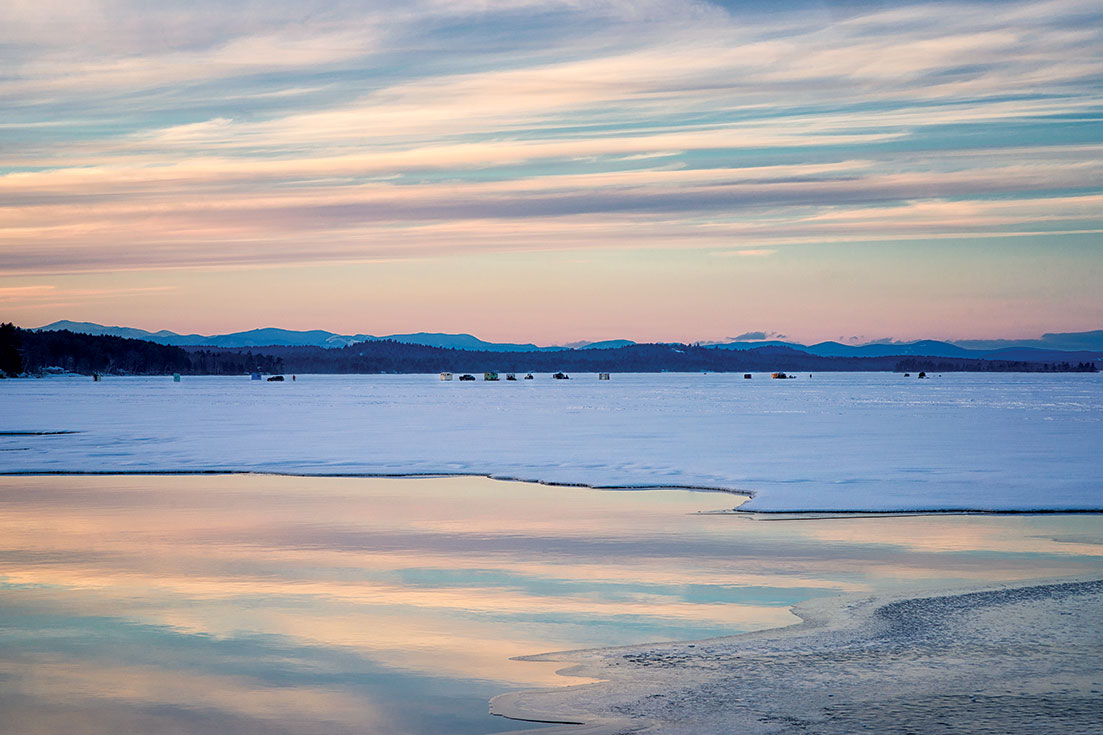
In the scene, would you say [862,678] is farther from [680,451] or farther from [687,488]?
[680,451]

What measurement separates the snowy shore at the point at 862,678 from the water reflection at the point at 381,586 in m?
0.53

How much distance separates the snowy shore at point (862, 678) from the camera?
7238mm

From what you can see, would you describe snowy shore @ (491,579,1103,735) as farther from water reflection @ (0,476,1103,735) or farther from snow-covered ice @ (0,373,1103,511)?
snow-covered ice @ (0,373,1103,511)

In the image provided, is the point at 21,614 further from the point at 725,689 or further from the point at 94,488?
the point at 94,488

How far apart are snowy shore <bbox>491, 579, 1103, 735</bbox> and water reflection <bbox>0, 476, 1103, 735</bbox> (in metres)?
0.53

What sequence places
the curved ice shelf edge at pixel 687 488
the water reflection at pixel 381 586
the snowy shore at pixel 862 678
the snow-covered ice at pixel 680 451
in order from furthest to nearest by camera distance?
the snow-covered ice at pixel 680 451 < the curved ice shelf edge at pixel 687 488 < the water reflection at pixel 381 586 < the snowy shore at pixel 862 678

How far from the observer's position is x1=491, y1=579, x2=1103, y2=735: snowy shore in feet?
23.7

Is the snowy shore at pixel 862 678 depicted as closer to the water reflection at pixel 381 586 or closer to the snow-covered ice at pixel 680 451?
the water reflection at pixel 381 586

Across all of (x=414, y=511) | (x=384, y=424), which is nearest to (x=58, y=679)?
(x=414, y=511)

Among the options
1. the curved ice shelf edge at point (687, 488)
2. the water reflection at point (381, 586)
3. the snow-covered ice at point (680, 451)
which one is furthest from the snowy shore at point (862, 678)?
the snow-covered ice at point (680, 451)

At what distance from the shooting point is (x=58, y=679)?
8.54m

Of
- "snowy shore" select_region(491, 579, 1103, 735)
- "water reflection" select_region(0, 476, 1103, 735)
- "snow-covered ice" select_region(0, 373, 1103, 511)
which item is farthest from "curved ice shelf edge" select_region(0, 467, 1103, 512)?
"snowy shore" select_region(491, 579, 1103, 735)

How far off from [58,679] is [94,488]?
1469 cm

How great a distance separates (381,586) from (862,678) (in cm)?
563
